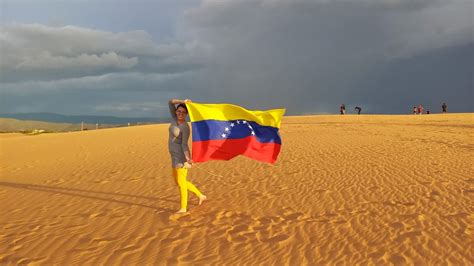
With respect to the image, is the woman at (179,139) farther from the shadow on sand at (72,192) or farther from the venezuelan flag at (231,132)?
the shadow on sand at (72,192)

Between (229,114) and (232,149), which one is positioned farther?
(229,114)

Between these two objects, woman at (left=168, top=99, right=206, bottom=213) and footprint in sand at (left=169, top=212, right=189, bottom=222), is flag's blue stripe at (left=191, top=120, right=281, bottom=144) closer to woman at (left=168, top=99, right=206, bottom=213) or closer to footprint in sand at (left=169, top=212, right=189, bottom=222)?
woman at (left=168, top=99, right=206, bottom=213)

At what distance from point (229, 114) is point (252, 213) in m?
2.21

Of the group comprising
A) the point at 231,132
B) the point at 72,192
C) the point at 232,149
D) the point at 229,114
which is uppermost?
the point at 229,114

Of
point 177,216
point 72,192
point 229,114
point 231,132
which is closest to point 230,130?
point 231,132

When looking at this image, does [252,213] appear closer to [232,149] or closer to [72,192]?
[232,149]

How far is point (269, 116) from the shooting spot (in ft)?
29.9

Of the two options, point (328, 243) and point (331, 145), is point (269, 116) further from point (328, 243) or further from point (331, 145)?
point (331, 145)

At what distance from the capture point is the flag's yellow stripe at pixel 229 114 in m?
8.45

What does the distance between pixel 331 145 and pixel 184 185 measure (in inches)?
512

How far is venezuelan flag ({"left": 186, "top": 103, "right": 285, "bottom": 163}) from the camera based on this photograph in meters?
8.45

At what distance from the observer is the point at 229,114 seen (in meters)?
8.84

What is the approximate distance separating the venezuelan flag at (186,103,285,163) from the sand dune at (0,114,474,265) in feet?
4.17

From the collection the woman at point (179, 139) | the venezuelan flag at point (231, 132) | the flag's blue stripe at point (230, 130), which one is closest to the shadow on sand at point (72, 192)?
the woman at point (179, 139)
